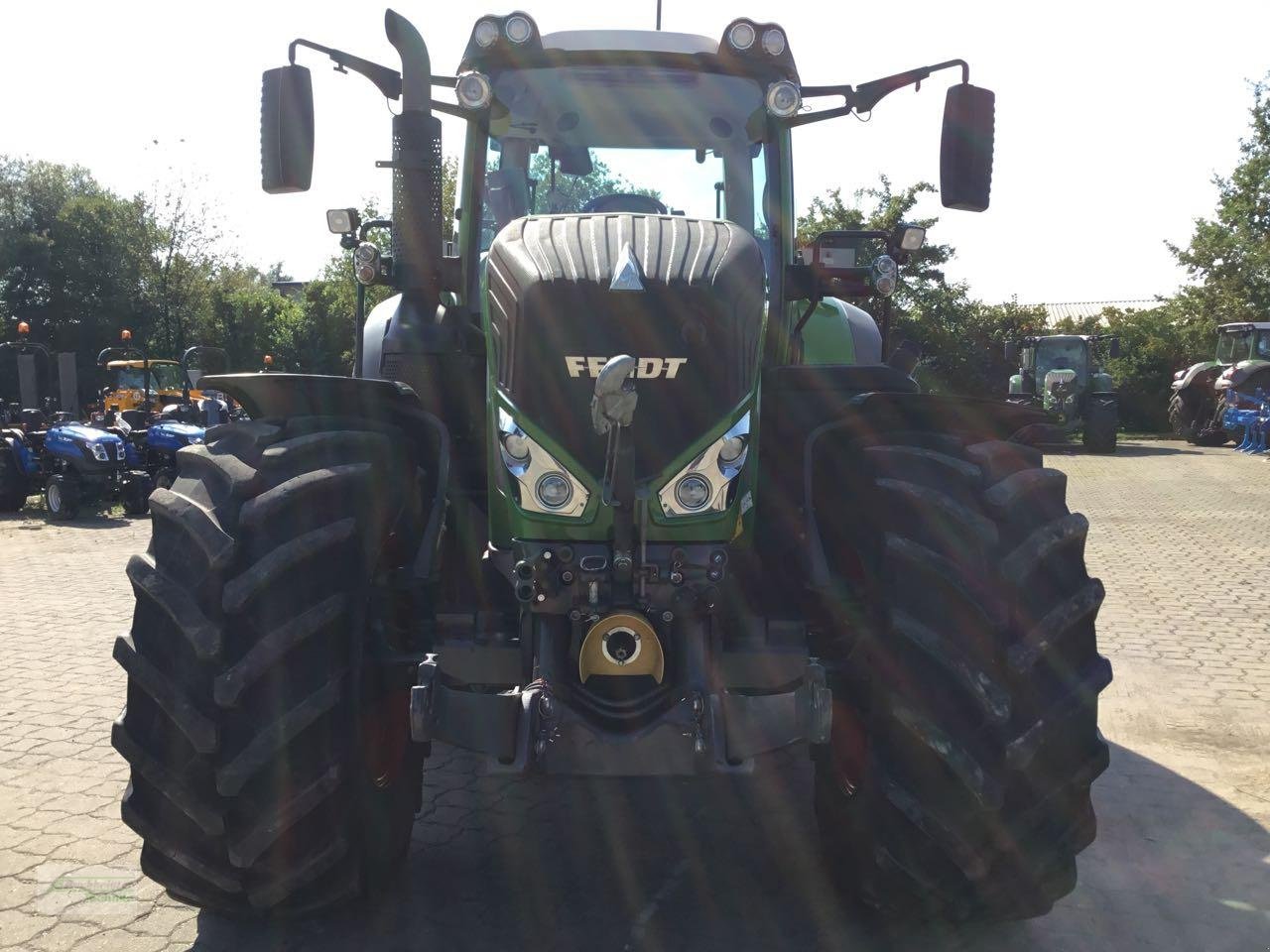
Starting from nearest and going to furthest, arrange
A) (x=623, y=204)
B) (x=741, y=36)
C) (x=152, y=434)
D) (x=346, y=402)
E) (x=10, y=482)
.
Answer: (x=346, y=402), (x=741, y=36), (x=623, y=204), (x=10, y=482), (x=152, y=434)

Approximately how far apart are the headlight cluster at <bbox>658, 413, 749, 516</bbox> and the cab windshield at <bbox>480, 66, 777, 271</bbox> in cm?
160

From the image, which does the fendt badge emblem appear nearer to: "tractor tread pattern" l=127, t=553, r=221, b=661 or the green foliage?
"tractor tread pattern" l=127, t=553, r=221, b=661

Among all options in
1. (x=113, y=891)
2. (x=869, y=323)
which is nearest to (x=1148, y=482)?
(x=869, y=323)

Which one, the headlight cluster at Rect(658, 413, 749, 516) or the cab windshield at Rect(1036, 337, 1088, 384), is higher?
the cab windshield at Rect(1036, 337, 1088, 384)

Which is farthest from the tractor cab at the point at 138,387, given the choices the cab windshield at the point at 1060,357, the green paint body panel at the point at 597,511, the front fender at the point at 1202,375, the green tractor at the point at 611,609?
the front fender at the point at 1202,375

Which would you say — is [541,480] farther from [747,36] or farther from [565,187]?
[747,36]

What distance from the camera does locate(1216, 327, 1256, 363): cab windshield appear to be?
26281 mm

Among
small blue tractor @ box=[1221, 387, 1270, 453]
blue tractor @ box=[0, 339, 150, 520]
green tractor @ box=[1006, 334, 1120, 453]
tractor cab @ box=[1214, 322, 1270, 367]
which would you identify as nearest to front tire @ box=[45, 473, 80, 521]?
blue tractor @ box=[0, 339, 150, 520]

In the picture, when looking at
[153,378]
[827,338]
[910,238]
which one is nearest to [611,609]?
[910,238]

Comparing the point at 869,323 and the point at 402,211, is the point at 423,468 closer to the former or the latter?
the point at 402,211

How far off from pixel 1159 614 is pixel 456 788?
5586 millimetres

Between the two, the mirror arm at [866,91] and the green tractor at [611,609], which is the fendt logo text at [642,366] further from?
the mirror arm at [866,91]

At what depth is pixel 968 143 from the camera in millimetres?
4160

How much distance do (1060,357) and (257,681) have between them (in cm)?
2596
